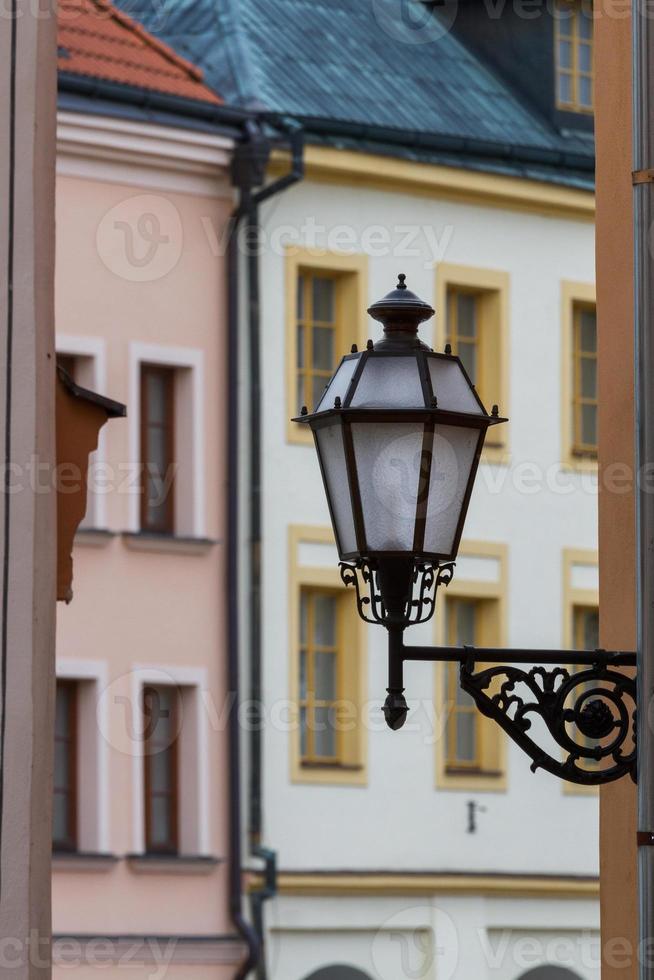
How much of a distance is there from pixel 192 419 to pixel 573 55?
6289 mm

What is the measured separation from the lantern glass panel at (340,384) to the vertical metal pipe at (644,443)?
2.85 ft

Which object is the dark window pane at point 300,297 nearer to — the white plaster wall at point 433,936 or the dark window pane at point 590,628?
the dark window pane at point 590,628

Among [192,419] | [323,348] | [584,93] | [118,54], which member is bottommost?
[192,419]

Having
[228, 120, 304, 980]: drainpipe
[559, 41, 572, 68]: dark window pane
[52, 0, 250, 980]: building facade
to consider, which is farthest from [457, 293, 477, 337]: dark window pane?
[52, 0, 250, 980]: building facade

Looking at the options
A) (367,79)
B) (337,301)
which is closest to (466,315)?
(337,301)

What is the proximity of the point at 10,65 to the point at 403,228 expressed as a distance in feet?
62.7

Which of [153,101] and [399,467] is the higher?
[153,101]

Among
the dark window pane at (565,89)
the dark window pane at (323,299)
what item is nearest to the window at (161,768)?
the dark window pane at (323,299)

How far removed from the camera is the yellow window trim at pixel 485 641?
88.5 feet

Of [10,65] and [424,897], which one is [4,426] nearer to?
[10,65]

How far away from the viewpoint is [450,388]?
275 inches

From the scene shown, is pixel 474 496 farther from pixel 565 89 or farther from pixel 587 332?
pixel 565 89

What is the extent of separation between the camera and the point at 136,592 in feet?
82.2

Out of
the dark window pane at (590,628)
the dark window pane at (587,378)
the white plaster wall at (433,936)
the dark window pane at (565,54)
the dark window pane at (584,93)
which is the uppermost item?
the dark window pane at (565,54)
